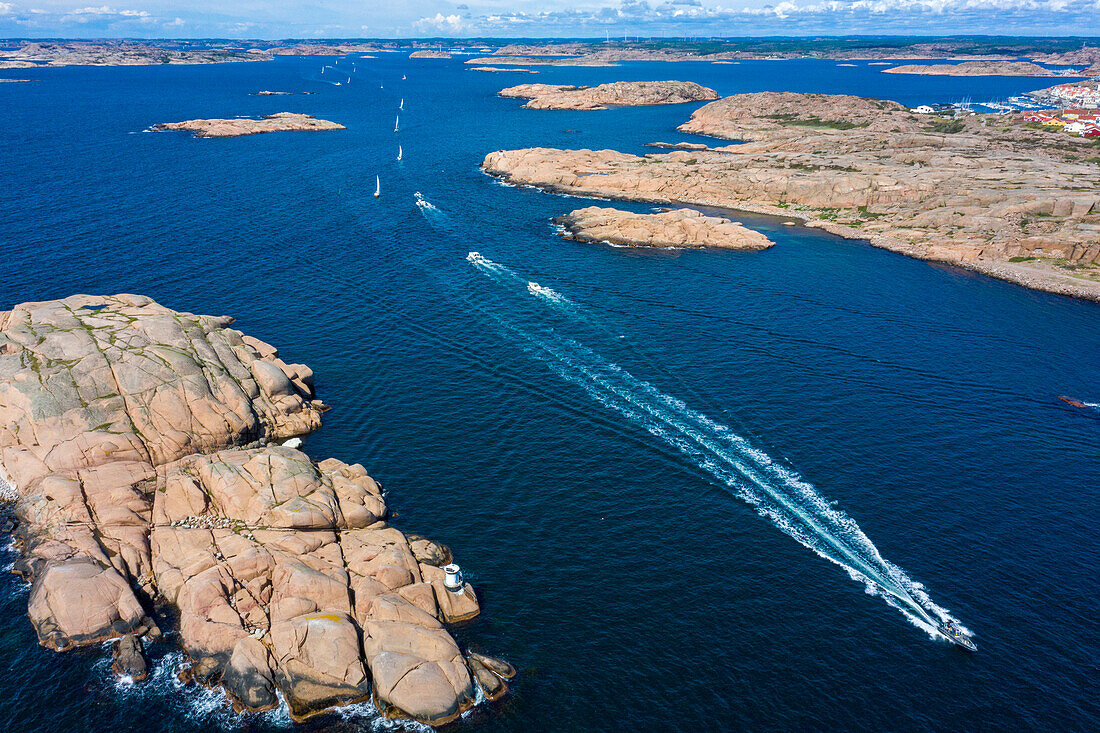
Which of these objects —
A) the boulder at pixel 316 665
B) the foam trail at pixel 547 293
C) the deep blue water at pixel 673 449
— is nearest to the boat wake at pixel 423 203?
the deep blue water at pixel 673 449

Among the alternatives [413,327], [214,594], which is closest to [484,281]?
[413,327]

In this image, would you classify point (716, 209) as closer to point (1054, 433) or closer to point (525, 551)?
point (1054, 433)

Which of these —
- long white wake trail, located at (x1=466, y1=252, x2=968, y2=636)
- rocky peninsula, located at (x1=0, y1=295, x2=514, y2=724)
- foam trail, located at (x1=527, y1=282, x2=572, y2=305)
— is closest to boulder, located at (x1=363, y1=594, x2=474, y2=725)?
rocky peninsula, located at (x1=0, y1=295, x2=514, y2=724)

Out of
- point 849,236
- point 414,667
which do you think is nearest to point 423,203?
point 849,236

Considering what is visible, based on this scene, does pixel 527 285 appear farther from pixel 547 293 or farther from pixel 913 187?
pixel 913 187

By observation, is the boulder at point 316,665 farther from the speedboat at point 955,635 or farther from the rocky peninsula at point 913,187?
the rocky peninsula at point 913,187

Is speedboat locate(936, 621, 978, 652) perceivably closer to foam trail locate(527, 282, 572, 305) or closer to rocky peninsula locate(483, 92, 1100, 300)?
foam trail locate(527, 282, 572, 305)

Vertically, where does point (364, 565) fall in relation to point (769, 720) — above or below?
above
